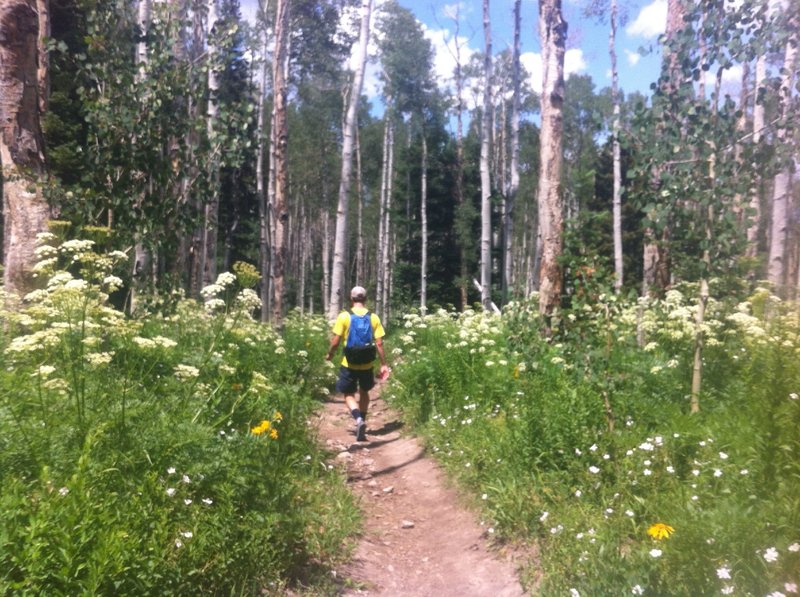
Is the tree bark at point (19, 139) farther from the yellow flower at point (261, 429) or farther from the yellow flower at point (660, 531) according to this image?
the yellow flower at point (660, 531)

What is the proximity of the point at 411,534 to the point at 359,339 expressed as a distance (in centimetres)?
275

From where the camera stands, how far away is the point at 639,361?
6.08 metres

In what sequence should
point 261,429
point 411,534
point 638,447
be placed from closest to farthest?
point 638,447, point 261,429, point 411,534

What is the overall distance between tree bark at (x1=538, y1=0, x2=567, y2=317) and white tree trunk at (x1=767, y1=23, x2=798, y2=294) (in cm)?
244

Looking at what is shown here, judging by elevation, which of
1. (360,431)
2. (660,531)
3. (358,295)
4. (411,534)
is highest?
(358,295)

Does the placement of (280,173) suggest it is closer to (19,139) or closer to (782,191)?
(19,139)

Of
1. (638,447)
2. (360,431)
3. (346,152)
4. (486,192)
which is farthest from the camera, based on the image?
(486,192)

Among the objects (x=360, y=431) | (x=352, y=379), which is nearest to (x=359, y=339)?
(x=352, y=379)

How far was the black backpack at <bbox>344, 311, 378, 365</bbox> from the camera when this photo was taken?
748 cm

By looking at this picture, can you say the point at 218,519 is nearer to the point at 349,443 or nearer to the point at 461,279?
the point at 349,443

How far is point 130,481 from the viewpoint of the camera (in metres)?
3.35

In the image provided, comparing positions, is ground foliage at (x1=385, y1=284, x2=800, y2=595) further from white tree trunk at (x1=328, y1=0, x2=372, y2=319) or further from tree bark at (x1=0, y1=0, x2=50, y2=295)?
white tree trunk at (x1=328, y1=0, x2=372, y2=319)

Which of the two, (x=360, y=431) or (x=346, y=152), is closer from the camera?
(x=360, y=431)

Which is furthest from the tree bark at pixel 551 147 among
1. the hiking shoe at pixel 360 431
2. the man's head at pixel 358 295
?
the hiking shoe at pixel 360 431
